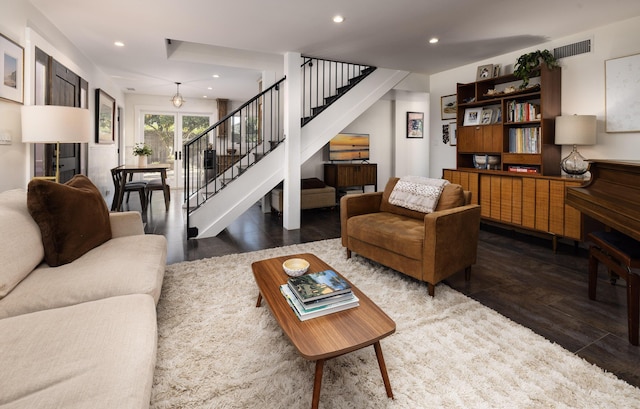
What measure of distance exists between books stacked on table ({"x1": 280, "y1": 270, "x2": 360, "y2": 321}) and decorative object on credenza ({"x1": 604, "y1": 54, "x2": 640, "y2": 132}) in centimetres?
392

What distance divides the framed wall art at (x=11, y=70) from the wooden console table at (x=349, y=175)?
4641 millimetres

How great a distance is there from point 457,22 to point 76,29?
442cm

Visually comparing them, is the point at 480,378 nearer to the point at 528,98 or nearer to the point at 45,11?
the point at 528,98

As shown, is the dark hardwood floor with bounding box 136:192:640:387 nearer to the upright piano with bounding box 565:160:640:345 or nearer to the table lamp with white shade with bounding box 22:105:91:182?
the upright piano with bounding box 565:160:640:345

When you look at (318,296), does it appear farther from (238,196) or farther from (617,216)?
(238,196)

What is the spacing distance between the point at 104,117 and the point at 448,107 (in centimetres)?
622

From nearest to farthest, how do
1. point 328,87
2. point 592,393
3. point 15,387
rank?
point 15,387, point 592,393, point 328,87

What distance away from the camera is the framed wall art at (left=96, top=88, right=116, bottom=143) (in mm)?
5484

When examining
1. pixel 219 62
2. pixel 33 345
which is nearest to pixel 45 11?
pixel 219 62

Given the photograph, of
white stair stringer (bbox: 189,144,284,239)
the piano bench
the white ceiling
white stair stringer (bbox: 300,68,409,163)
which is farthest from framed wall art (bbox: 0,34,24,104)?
the piano bench

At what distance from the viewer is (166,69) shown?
5.96 metres

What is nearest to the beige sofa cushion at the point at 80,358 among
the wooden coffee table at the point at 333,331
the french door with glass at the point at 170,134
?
the wooden coffee table at the point at 333,331

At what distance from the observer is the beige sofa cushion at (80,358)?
94 centimetres

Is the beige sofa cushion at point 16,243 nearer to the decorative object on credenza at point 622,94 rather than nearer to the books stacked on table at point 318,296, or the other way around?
the books stacked on table at point 318,296
